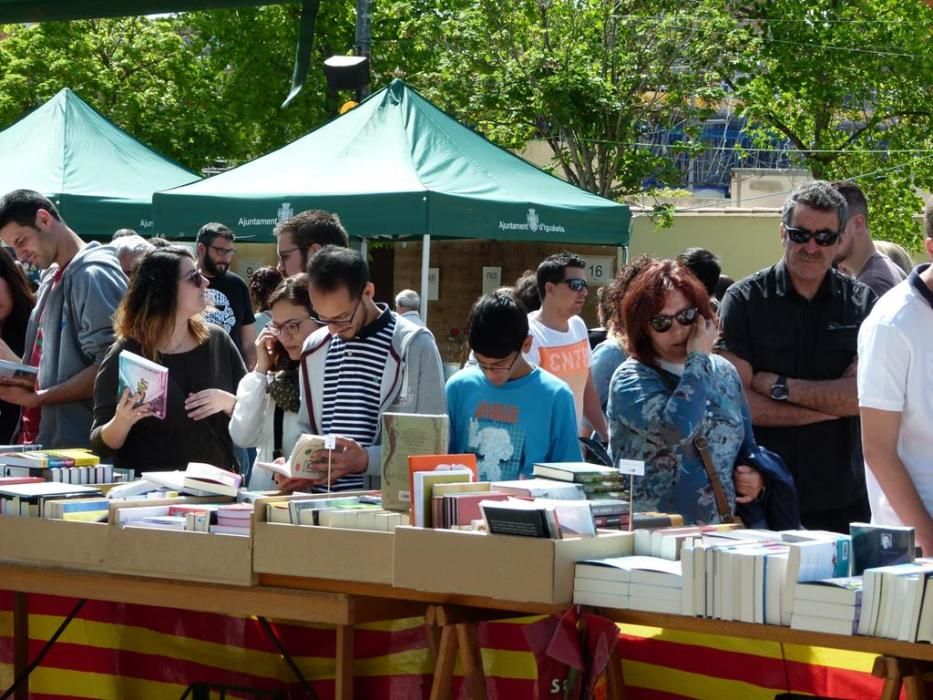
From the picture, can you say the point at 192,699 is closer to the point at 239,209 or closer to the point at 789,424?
the point at 789,424

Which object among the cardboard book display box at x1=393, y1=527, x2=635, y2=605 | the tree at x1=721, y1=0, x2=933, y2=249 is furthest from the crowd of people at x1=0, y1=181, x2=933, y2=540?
the tree at x1=721, y1=0, x2=933, y2=249

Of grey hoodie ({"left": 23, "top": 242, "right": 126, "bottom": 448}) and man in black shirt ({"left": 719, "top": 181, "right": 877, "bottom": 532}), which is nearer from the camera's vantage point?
man in black shirt ({"left": 719, "top": 181, "right": 877, "bottom": 532})

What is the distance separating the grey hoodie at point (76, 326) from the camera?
5.20m

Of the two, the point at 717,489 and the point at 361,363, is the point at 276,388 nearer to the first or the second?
the point at 361,363

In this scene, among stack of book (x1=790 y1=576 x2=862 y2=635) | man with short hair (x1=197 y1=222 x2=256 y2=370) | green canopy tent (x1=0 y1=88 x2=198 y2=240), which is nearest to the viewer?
stack of book (x1=790 y1=576 x2=862 y2=635)

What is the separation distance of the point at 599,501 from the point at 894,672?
85cm

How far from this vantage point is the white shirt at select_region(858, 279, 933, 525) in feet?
11.0

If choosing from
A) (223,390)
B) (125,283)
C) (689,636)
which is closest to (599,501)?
(689,636)

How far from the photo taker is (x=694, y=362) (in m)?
3.83

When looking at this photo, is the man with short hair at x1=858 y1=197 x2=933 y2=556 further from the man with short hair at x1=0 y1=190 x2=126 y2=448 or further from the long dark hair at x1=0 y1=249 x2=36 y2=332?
the long dark hair at x1=0 y1=249 x2=36 y2=332

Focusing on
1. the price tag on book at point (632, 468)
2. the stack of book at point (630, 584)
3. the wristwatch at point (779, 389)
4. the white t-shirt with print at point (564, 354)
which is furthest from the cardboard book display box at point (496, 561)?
the white t-shirt with print at point (564, 354)

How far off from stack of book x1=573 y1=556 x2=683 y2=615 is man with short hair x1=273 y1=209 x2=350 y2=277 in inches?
92.6

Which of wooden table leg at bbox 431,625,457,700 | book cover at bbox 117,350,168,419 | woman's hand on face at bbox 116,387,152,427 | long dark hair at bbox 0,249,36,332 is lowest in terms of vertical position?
wooden table leg at bbox 431,625,457,700

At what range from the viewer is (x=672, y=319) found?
12.8 feet
